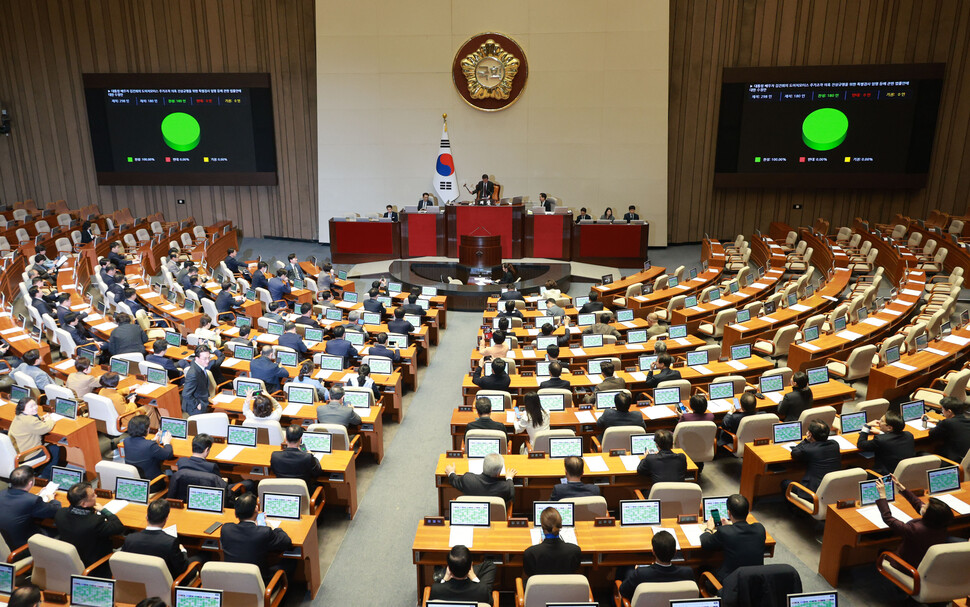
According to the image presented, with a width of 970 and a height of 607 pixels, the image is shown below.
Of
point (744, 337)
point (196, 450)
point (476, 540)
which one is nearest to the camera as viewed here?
point (476, 540)

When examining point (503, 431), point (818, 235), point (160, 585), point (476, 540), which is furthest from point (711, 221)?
point (160, 585)

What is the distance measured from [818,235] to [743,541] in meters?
14.6

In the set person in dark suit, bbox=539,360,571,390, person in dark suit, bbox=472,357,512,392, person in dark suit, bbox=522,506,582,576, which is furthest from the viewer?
person in dark suit, bbox=472,357,512,392

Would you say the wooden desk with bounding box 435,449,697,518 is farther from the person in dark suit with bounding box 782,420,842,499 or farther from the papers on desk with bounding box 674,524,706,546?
the person in dark suit with bounding box 782,420,842,499

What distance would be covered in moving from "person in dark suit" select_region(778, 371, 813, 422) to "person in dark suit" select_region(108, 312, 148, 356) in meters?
8.54

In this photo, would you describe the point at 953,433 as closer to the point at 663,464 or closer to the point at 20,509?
the point at 663,464

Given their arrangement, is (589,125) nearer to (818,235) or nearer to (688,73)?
(688,73)

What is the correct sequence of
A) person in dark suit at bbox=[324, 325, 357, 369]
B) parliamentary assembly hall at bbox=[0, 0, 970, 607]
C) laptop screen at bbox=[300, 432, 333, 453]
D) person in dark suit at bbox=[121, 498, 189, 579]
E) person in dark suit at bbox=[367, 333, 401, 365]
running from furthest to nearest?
person in dark suit at bbox=[367, 333, 401, 365] → person in dark suit at bbox=[324, 325, 357, 369] → laptop screen at bbox=[300, 432, 333, 453] → parliamentary assembly hall at bbox=[0, 0, 970, 607] → person in dark suit at bbox=[121, 498, 189, 579]

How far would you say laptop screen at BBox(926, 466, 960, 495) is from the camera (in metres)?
5.80

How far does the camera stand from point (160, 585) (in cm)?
473

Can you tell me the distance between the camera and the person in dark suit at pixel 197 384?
27.2ft

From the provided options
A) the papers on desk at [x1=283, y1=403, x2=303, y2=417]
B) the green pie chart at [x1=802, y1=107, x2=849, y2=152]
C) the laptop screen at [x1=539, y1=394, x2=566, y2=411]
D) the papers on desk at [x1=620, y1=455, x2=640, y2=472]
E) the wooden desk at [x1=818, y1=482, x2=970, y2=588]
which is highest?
the green pie chart at [x1=802, y1=107, x2=849, y2=152]

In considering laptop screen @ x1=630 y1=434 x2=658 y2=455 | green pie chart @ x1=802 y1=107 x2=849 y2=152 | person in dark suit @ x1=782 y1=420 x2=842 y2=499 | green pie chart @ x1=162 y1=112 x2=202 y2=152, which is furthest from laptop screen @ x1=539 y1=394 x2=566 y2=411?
green pie chart @ x1=162 y1=112 x2=202 y2=152

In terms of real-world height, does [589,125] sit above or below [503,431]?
above
